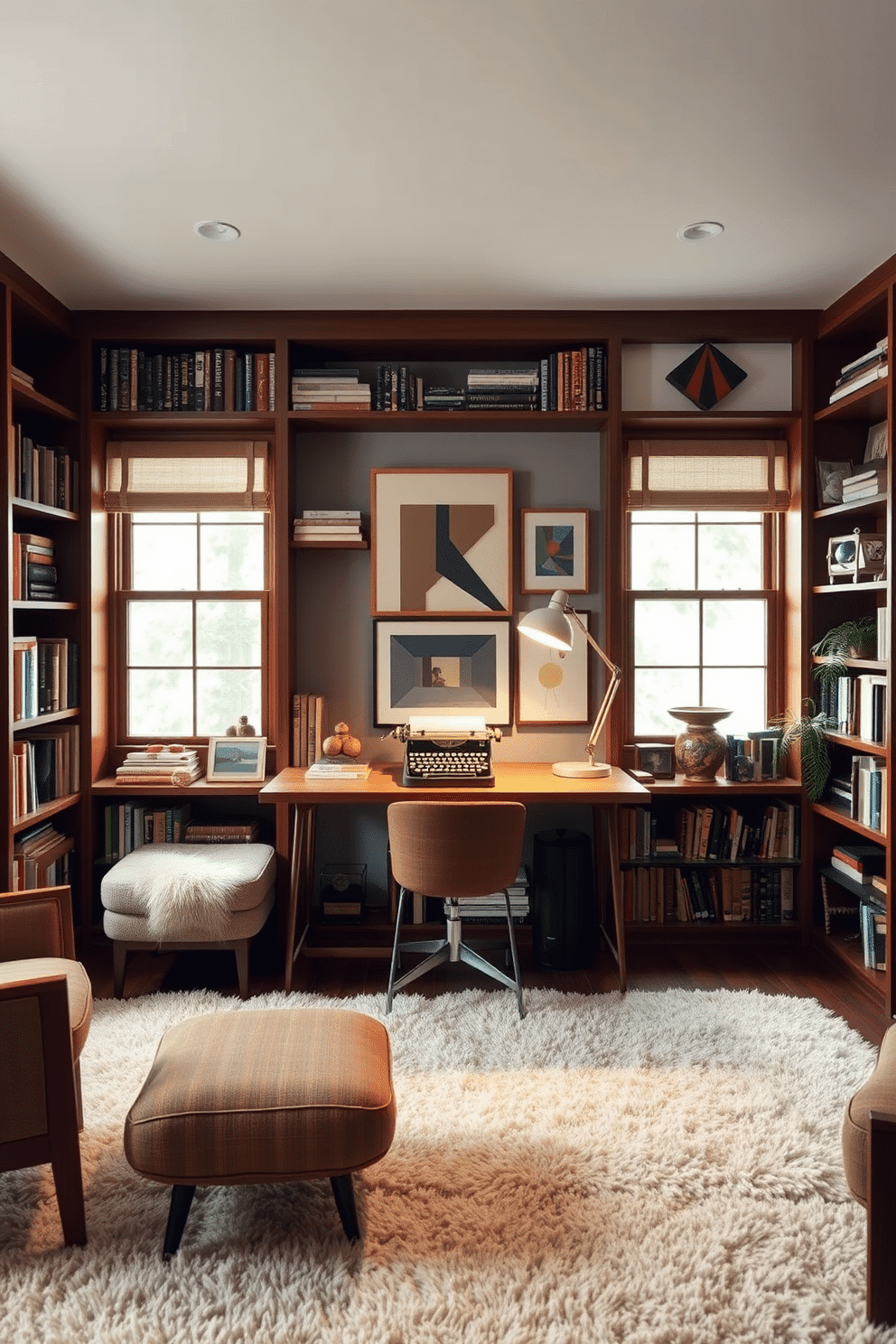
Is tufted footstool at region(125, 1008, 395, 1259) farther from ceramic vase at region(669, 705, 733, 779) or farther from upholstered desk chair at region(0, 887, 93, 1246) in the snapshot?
ceramic vase at region(669, 705, 733, 779)

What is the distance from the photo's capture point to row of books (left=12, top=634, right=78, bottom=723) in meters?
3.40

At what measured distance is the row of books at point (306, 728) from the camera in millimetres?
3984

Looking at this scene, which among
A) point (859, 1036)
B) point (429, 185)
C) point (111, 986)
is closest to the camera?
point (429, 185)

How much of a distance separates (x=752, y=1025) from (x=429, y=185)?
2.89 m

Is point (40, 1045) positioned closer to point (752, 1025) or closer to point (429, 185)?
point (752, 1025)

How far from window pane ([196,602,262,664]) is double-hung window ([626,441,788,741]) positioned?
169cm

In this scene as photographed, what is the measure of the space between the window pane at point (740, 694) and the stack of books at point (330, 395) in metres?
1.95

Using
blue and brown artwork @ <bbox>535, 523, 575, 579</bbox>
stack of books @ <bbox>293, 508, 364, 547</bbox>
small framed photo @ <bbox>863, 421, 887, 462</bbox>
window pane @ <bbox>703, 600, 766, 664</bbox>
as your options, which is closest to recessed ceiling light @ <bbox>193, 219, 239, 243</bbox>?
stack of books @ <bbox>293, 508, 364, 547</bbox>

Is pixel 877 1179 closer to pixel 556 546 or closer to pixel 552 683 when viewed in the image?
pixel 552 683

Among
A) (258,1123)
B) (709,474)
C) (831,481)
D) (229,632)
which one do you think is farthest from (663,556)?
(258,1123)

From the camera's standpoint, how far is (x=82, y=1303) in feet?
6.13

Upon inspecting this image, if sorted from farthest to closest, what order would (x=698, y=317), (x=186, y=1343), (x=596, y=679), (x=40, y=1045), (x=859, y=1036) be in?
(x=596, y=679), (x=698, y=317), (x=859, y=1036), (x=40, y=1045), (x=186, y=1343)

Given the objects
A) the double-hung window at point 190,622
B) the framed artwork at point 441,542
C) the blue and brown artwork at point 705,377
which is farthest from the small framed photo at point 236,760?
the blue and brown artwork at point 705,377

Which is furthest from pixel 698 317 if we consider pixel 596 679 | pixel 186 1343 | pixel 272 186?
pixel 186 1343
